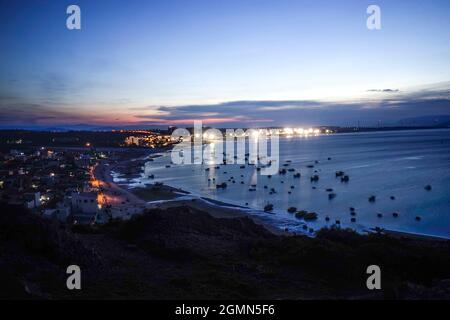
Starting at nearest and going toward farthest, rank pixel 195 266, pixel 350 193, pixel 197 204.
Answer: pixel 195 266
pixel 197 204
pixel 350 193

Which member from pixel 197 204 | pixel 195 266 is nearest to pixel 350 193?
pixel 197 204

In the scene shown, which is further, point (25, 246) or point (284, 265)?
point (284, 265)

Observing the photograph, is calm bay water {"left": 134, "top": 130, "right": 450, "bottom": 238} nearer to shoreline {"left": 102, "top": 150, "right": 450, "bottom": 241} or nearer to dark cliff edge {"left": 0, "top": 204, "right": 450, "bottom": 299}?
shoreline {"left": 102, "top": 150, "right": 450, "bottom": 241}

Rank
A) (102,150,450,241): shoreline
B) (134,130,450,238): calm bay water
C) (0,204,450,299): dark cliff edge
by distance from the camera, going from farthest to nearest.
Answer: (134,130,450,238): calm bay water < (102,150,450,241): shoreline < (0,204,450,299): dark cliff edge

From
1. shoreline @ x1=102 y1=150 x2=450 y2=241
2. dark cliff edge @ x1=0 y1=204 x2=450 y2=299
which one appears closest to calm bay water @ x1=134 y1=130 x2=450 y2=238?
shoreline @ x1=102 y1=150 x2=450 y2=241

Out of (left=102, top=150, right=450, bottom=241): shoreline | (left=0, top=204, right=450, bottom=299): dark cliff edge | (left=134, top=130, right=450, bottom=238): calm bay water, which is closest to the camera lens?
(left=0, top=204, right=450, bottom=299): dark cliff edge

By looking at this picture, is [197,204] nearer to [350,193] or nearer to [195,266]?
[350,193]
